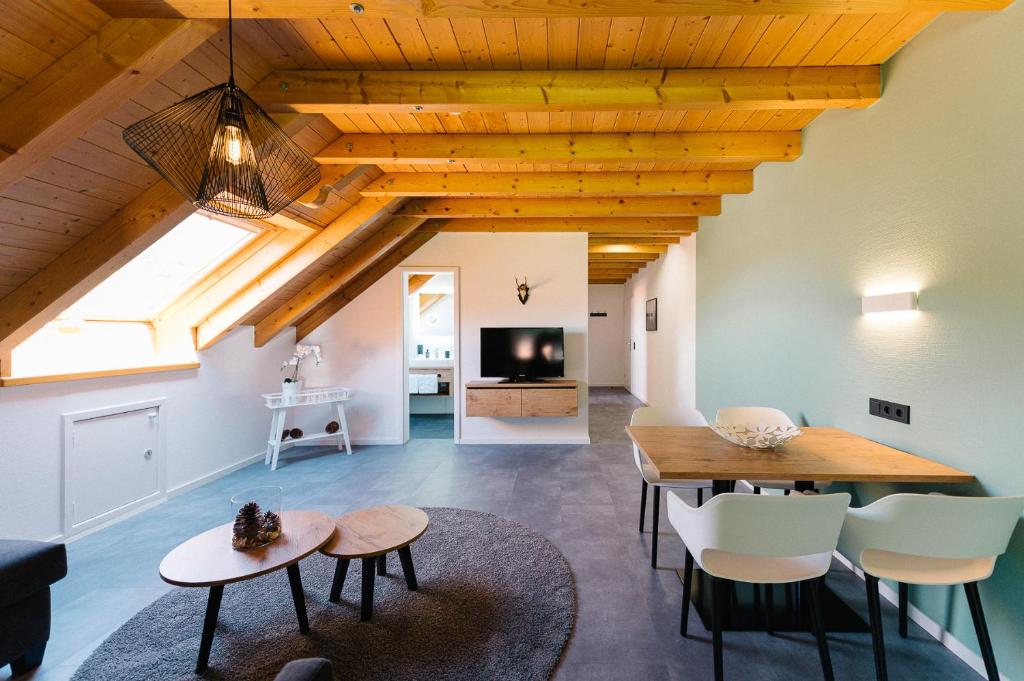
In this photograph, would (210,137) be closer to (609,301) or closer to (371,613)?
(371,613)

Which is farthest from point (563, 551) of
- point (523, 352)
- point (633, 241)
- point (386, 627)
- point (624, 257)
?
point (624, 257)

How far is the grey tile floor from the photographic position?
168 centimetres

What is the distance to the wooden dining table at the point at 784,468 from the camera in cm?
165

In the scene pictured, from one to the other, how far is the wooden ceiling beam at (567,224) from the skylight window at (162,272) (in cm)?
209

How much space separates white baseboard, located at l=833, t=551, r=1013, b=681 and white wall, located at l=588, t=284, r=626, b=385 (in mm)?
7478

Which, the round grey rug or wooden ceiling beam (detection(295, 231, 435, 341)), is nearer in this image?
the round grey rug

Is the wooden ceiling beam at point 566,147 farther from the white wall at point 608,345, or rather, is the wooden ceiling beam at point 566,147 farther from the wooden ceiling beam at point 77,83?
the white wall at point 608,345

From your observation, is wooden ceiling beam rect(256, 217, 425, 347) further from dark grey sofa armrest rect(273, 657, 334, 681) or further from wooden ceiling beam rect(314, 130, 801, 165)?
dark grey sofa armrest rect(273, 657, 334, 681)

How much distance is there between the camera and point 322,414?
500 centimetres

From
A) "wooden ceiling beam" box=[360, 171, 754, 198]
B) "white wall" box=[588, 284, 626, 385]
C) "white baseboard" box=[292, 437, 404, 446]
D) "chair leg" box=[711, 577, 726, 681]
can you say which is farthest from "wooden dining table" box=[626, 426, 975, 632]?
"white wall" box=[588, 284, 626, 385]

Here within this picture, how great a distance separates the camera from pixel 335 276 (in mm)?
4336

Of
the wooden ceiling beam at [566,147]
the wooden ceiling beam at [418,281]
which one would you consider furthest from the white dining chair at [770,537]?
the wooden ceiling beam at [418,281]

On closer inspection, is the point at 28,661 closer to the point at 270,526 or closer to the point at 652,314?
the point at 270,526

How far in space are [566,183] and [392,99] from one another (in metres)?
1.82
